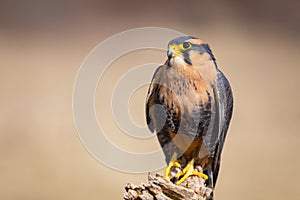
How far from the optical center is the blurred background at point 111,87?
4.46ft

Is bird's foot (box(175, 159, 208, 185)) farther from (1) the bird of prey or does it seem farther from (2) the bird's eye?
→ (2) the bird's eye

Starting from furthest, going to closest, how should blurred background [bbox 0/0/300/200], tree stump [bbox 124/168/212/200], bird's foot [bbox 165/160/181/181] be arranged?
blurred background [bbox 0/0/300/200] → bird's foot [bbox 165/160/181/181] → tree stump [bbox 124/168/212/200]

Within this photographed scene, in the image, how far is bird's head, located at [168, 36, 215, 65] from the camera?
1.02 metres

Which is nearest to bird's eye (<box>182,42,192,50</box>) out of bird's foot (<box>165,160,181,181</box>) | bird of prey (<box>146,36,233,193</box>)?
bird of prey (<box>146,36,233,193</box>)

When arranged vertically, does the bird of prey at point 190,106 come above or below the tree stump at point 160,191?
above

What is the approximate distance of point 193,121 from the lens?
1000 millimetres

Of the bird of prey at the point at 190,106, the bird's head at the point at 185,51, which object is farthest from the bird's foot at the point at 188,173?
the bird's head at the point at 185,51

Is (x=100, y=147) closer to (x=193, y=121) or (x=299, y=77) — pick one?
(x=193, y=121)

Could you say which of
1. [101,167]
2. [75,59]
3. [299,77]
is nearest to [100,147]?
[101,167]

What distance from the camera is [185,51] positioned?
102 cm

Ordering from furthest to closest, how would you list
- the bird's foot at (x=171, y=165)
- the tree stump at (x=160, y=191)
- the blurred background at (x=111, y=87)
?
the blurred background at (x=111, y=87), the bird's foot at (x=171, y=165), the tree stump at (x=160, y=191)

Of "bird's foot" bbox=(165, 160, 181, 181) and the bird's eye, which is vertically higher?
the bird's eye

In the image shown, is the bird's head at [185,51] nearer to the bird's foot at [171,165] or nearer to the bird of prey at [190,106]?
the bird of prey at [190,106]

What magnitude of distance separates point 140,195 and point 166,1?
77 centimetres
